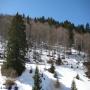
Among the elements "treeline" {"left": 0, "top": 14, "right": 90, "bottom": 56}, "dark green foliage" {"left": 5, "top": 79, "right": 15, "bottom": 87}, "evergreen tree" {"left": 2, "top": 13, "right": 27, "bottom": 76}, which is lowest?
"dark green foliage" {"left": 5, "top": 79, "right": 15, "bottom": 87}

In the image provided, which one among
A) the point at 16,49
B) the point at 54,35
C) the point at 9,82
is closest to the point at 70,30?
the point at 54,35

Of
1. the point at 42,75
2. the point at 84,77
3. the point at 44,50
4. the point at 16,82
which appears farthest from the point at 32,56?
the point at 16,82

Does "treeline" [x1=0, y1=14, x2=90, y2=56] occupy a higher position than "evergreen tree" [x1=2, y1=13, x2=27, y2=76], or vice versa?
"treeline" [x1=0, y1=14, x2=90, y2=56]

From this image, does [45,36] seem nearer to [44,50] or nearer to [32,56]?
[44,50]

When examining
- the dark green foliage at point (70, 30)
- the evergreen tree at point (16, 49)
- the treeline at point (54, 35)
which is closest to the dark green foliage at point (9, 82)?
the evergreen tree at point (16, 49)

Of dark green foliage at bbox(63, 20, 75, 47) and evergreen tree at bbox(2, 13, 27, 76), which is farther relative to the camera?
dark green foliage at bbox(63, 20, 75, 47)

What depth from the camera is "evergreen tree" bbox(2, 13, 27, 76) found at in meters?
47.9

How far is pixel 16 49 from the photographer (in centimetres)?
4869

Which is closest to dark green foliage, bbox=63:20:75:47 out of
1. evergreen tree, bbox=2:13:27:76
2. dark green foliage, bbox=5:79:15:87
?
evergreen tree, bbox=2:13:27:76

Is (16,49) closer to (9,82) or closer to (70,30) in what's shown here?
(9,82)

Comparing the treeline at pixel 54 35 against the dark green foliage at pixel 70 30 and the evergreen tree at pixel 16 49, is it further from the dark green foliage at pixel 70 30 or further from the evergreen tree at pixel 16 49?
the evergreen tree at pixel 16 49

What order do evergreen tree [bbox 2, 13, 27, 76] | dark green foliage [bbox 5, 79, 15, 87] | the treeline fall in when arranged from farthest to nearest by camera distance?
the treeline, evergreen tree [bbox 2, 13, 27, 76], dark green foliage [bbox 5, 79, 15, 87]

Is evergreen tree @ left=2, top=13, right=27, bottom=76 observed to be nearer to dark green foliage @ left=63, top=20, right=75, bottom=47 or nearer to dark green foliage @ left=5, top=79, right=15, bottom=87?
dark green foliage @ left=5, top=79, right=15, bottom=87

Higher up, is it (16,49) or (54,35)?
(54,35)
